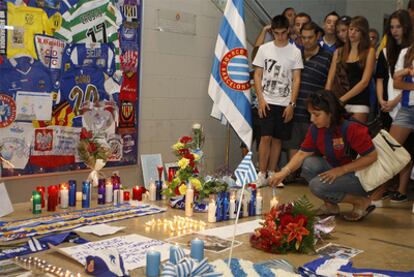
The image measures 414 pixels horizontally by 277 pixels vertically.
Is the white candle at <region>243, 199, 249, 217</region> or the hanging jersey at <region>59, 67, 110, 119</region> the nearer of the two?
the white candle at <region>243, 199, 249, 217</region>

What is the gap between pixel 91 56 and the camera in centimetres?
451

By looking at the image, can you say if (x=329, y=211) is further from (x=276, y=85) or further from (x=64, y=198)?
(x=64, y=198)

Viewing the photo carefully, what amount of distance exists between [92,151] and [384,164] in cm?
226

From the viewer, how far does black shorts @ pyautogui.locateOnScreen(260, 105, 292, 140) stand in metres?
5.06

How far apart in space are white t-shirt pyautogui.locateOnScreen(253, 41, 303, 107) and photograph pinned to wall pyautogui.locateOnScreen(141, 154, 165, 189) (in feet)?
4.07

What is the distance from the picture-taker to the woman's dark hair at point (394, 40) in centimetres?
448

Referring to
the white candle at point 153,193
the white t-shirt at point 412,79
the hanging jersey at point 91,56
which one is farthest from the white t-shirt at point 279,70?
the white candle at point 153,193

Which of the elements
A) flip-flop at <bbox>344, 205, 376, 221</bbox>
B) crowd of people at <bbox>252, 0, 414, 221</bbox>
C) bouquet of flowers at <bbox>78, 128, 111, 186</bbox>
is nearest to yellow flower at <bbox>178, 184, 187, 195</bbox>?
crowd of people at <bbox>252, 0, 414, 221</bbox>

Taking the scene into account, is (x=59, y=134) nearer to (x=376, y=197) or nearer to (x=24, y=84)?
(x=24, y=84)

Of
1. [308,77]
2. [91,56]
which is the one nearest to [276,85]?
[308,77]

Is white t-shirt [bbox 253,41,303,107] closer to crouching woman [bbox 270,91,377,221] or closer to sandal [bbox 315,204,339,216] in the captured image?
crouching woman [bbox 270,91,377,221]

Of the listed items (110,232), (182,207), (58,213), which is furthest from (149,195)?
(110,232)

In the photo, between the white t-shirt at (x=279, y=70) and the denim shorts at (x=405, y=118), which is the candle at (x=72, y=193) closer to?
the white t-shirt at (x=279, y=70)

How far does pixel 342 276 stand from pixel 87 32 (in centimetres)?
302
